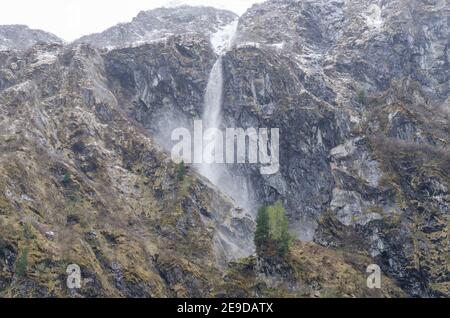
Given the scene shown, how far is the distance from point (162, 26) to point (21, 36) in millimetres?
50023

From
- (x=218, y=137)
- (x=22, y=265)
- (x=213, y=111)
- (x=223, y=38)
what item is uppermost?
(x=223, y=38)

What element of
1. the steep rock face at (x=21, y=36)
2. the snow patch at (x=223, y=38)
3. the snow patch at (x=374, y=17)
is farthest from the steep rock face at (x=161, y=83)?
the steep rock face at (x=21, y=36)

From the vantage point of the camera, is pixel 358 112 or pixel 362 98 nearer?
pixel 358 112

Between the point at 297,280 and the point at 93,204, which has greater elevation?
the point at 93,204

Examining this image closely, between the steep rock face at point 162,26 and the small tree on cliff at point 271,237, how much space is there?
107 metres

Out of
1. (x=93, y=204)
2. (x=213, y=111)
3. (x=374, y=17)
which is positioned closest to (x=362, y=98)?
(x=213, y=111)

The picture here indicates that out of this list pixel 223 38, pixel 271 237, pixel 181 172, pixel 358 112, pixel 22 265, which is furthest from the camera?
pixel 223 38

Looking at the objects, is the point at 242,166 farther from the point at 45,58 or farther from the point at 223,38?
the point at 223,38

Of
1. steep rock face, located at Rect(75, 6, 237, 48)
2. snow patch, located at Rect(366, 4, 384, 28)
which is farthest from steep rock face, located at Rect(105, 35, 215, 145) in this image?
snow patch, located at Rect(366, 4, 384, 28)

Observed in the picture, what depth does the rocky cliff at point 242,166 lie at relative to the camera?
7056 centimetres

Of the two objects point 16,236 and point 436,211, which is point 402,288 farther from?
point 16,236

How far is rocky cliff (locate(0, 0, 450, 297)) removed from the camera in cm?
7056

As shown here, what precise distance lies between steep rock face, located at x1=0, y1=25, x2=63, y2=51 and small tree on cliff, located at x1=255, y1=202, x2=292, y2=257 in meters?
135

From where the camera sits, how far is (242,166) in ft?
361
